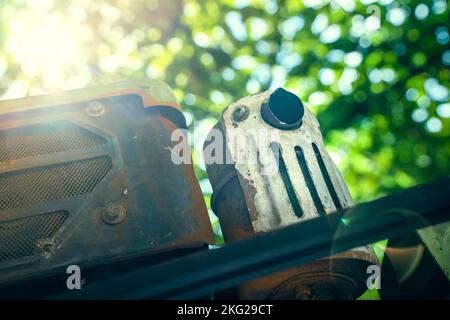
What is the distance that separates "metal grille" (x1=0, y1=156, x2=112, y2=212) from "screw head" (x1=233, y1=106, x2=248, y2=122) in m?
0.43

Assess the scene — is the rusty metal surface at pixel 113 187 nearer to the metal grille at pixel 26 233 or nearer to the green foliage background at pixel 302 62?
the metal grille at pixel 26 233

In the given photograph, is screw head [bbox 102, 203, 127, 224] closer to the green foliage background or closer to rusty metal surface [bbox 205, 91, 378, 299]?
rusty metal surface [bbox 205, 91, 378, 299]

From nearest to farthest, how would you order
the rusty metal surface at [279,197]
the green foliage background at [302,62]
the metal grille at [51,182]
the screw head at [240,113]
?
the rusty metal surface at [279,197], the metal grille at [51,182], the screw head at [240,113], the green foliage background at [302,62]

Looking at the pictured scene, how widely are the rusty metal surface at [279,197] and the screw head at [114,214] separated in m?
0.33

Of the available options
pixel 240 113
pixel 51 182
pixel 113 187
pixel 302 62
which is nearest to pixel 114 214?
pixel 113 187

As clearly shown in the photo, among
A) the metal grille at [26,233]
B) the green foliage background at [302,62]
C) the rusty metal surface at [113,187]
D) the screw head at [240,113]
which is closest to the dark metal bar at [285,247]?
the rusty metal surface at [113,187]

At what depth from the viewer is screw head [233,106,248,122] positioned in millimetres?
1438

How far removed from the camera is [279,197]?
127 centimetres

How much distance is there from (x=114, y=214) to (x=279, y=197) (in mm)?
479

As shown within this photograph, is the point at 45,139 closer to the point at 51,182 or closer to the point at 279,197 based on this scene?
the point at 51,182

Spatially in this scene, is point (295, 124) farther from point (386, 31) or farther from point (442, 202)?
point (386, 31)

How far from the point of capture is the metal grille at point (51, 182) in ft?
4.33

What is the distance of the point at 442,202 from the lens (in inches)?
31.7

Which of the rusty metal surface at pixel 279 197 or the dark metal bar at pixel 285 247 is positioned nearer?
the dark metal bar at pixel 285 247
